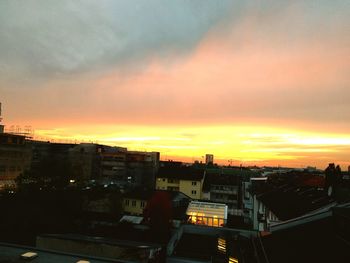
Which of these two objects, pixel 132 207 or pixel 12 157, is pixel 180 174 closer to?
pixel 132 207

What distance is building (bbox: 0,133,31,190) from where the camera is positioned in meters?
53.4

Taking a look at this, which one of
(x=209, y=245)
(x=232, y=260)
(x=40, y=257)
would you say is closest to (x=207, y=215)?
(x=209, y=245)

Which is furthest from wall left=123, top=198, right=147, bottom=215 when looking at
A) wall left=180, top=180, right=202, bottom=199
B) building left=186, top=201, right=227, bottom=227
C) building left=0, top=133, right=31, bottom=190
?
building left=0, top=133, right=31, bottom=190

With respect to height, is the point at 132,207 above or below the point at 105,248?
below

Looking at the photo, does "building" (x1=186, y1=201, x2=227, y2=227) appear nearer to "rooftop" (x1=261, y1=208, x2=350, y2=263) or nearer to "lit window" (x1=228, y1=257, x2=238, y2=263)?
"lit window" (x1=228, y1=257, x2=238, y2=263)

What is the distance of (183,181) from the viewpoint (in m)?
60.1

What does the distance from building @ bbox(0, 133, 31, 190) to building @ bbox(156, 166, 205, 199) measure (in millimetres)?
28022

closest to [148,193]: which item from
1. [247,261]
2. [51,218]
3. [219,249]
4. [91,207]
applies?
[91,207]

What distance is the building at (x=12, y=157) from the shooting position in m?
53.4

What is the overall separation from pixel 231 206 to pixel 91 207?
34338 mm

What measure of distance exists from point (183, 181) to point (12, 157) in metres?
34.3

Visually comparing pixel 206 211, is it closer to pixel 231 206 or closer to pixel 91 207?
pixel 91 207

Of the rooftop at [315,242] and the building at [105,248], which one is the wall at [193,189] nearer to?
the building at [105,248]

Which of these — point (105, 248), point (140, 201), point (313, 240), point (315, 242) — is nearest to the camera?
point (315, 242)
